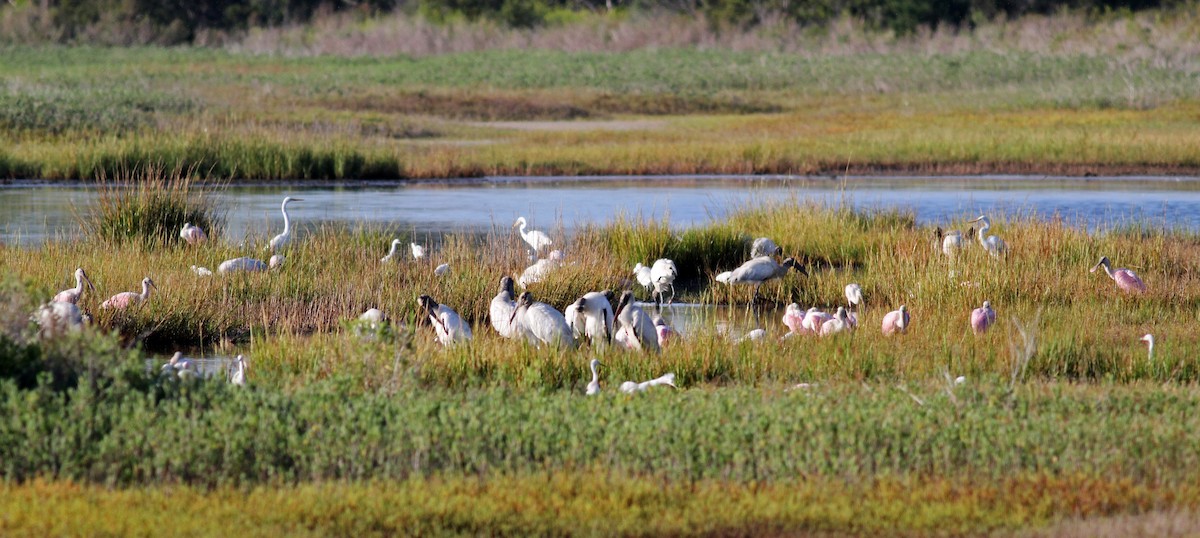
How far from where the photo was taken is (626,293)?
32.9ft

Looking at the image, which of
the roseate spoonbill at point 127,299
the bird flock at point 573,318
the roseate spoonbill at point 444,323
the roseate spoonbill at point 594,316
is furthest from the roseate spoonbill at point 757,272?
the roseate spoonbill at point 127,299

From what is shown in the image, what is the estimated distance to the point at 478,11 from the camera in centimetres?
7038

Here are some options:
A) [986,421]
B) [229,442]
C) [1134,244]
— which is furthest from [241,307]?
[1134,244]

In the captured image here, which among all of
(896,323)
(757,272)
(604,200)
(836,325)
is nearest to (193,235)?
(757,272)

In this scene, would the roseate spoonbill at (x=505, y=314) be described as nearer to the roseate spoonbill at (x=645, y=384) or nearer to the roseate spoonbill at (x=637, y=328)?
the roseate spoonbill at (x=637, y=328)

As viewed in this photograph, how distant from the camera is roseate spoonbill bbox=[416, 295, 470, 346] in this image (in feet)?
32.8

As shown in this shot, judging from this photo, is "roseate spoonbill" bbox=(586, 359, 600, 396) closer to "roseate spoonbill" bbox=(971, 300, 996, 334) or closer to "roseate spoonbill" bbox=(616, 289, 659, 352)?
"roseate spoonbill" bbox=(616, 289, 659, 352)


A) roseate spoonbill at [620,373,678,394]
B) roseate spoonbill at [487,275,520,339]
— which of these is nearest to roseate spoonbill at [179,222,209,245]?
roseate spoonbill at [487,275,520,339]

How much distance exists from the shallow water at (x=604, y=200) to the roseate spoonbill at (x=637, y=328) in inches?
227

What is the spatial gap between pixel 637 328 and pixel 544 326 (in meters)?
0.59

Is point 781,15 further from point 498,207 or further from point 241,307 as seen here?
point 241,307

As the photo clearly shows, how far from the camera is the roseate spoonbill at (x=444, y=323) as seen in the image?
10.0 m

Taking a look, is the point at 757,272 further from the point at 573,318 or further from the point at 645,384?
the point at 645,384

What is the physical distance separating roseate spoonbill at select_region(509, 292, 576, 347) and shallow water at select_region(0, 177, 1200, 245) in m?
5.82
